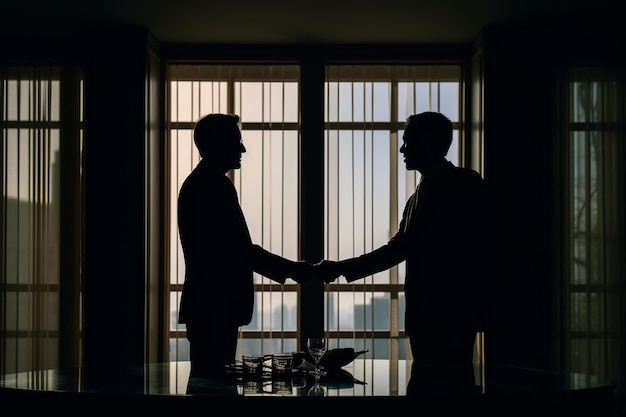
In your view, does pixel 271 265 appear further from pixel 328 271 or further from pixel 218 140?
pixel 218 140

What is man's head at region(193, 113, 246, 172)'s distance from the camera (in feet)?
9.59

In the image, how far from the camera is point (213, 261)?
272 centimetres

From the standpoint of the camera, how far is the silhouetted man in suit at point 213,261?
2.64 metres

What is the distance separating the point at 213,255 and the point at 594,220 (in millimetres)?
2929

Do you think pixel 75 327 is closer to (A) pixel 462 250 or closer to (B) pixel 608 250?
(A) pixel 462 250

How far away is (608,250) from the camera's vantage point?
470cm

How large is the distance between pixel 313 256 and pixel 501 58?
1.79 meters

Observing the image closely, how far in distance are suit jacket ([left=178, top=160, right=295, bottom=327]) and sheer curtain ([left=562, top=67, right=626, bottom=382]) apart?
268 cm

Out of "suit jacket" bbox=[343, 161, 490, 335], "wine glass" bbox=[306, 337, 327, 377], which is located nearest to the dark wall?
"suit jacket" bbox=[343, 161, 490, 335]

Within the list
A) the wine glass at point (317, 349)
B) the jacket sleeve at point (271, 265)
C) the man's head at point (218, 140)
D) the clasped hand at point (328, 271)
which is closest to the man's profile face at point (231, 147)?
the man's head at point (218, 140)

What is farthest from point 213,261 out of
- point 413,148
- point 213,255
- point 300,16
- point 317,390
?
point 300,16

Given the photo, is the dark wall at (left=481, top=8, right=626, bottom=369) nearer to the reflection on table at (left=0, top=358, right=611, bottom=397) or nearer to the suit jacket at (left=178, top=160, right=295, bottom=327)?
the reflection on table at (left=0, top=358, right=611, bottom=397)

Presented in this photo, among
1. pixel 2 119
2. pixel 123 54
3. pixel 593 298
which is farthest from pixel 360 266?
pixel 2 119

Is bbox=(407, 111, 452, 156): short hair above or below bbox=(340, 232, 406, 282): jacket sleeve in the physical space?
above
